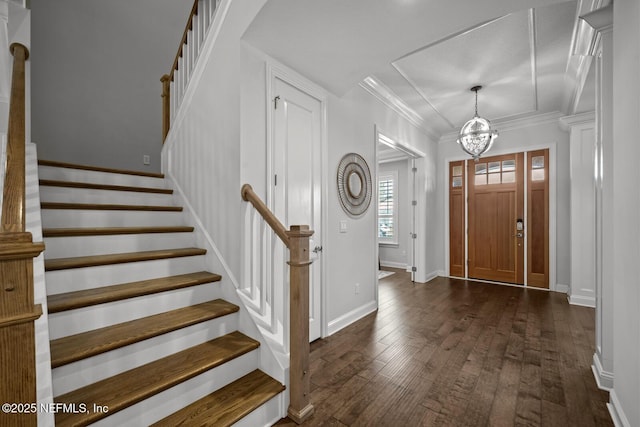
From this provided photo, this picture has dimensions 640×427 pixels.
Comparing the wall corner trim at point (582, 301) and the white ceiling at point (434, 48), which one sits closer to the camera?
the white ceiling at point (434, 48)

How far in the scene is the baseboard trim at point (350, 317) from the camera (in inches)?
112

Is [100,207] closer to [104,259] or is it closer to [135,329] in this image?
[104,259]

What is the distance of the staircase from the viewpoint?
4.25 ft

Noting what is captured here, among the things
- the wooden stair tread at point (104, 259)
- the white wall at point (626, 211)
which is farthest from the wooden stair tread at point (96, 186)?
the white wall at point (626, 211)

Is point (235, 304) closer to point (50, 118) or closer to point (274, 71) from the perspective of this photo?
point (274, 71)

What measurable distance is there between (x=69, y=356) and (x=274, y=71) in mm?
2193

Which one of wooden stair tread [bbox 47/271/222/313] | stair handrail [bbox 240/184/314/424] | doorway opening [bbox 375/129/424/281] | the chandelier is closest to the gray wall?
wooden stair tread [bbox 47/271/222/313]

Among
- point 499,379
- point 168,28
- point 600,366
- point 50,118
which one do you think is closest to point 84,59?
point 50,118

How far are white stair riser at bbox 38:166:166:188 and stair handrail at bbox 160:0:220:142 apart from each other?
69 centimetres

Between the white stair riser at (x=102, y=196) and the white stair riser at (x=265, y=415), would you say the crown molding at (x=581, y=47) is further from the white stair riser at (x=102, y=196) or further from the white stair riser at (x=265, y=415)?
the white stair riser at (x=102, y=196)

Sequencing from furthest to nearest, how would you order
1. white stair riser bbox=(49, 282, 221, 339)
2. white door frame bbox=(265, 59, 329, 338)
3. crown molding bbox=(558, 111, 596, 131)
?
crown molding bbox=(558, 111, 596, 131) < white door frame bbox=(265, 59, 329, 338) < white stair riser bbox=(49, 282, 221, 339)

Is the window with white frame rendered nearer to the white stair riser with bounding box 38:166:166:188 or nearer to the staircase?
the white stair riser with bounding box 38:166:166:188

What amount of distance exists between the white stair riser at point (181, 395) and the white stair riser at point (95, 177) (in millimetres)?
2084

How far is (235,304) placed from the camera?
76.4 inches
